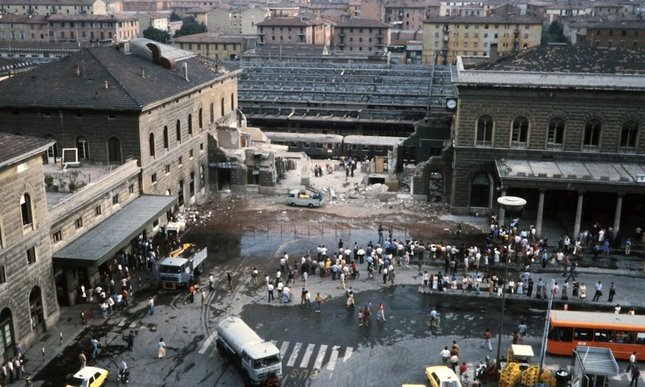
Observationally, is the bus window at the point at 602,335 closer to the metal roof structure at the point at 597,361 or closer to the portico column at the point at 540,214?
the metal roof structure at the point at 597,361

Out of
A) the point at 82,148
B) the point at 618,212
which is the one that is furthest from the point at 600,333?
the point at 82,148

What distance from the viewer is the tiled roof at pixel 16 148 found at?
35031 mm

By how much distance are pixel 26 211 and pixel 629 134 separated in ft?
153

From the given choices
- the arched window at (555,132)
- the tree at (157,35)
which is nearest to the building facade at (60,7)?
the tree at (157,35)

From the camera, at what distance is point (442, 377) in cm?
3222

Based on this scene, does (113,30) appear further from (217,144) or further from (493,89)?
(493,89)

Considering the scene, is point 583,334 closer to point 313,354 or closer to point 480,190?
point 313,354

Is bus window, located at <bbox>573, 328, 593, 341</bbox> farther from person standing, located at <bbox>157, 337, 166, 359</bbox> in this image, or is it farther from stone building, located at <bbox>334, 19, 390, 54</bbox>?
stone building, located at <bbox>334, 19, 390, 54</bbox>

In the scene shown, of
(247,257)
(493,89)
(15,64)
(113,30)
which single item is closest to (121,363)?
(247,257)

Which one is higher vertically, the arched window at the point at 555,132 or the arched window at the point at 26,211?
the arched window at the point at 555,132

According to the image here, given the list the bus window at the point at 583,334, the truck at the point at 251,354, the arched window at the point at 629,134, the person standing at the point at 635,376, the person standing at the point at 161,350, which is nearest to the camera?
the truck at the point at 251,354

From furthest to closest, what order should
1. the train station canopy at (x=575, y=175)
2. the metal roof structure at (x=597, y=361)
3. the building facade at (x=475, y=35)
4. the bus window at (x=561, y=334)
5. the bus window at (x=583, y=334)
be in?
the building facade at (x=475, y=35), the train station canopy at (x=575, y=175), the bus window at (x=561, y=334), the bus window at (x=583, y=334), the metal roof structure at (x=597, y=361)

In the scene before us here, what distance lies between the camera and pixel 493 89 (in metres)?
57.5

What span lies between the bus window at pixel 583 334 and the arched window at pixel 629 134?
26779 millimetres
